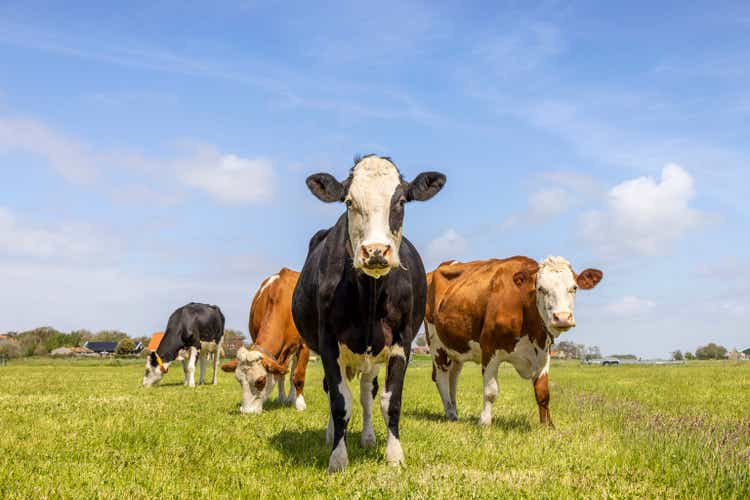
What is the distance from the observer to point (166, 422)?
997 cm

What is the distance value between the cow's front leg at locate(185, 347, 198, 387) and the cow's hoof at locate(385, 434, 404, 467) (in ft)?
52.2

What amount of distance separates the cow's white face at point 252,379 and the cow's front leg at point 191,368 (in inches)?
406

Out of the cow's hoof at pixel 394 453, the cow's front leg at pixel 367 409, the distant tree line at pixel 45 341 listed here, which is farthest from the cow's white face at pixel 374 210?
the distant tree line at pixel 45 341

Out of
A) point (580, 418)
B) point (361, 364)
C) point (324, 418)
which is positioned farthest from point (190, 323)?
point (361, 364)

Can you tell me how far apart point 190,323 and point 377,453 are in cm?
1739

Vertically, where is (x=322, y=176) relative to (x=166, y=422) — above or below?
above

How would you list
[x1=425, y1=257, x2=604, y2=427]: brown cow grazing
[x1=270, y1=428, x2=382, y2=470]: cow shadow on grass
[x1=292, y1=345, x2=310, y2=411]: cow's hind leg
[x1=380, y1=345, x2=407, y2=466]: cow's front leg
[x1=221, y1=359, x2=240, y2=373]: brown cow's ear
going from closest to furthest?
[x1=380, y1=345, x2=407, y2=466]: cow's front leg, [x1=270, y1=428, x2=382, y2=470]: cow shadow on grass, [x1=425, y1=257, x2=604, y2=427]: brown cow grazing, [x1=221, y1=359, x2=240, y2=373]: brown cow's ear, [x1=292, y1=345, x2=310, y2=411]: cow's hind leg

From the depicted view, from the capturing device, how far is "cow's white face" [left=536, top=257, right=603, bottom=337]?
922 centimetres

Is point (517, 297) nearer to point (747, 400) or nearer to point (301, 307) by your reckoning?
point (301, 307)

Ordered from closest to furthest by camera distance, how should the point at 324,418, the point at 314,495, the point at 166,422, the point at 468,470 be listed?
1. the point at 314,495
2. the point at 468,470
3. the point at 166,422
4. the point at 324,418

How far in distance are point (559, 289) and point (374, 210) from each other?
4.12 meters

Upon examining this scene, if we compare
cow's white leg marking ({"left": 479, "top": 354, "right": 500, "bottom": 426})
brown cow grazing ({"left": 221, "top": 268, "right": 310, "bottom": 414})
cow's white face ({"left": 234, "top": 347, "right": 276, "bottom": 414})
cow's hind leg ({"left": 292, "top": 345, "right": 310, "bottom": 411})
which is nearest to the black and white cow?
brown cow grazing ({"left": 221, "top": 268, "right": 310, "bottom": 414})

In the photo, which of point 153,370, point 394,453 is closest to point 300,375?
point 394,453

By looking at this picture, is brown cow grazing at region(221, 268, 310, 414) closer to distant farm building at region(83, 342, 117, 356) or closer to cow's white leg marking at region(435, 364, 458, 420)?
cow's white leg marking at region(435, 364, 458, 420)
